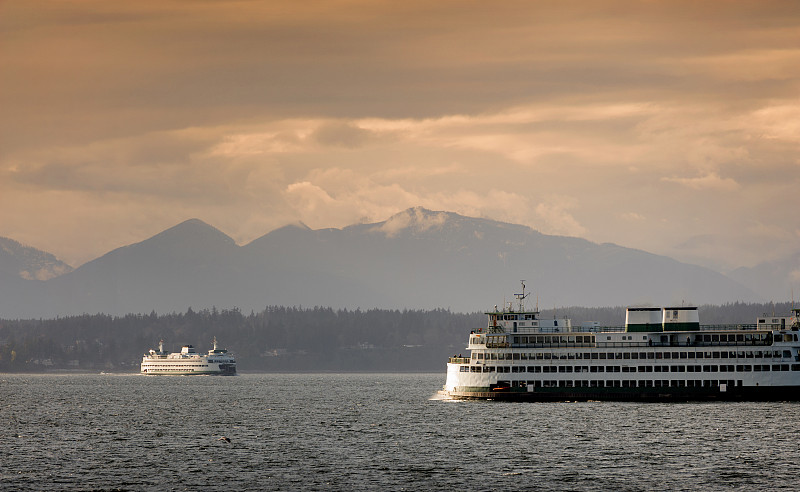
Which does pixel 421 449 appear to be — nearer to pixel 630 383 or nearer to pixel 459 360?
pixel 630 383

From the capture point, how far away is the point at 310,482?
8619 cm

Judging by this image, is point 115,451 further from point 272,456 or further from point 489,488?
point 489,488

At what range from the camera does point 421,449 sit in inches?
4195

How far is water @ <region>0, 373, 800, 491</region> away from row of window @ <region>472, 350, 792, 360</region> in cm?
643

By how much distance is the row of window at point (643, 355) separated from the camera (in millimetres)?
138000

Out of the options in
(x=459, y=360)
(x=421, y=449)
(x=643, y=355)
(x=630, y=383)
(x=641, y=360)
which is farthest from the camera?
(x=459, y=360)

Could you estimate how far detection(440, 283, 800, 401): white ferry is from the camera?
454 ft

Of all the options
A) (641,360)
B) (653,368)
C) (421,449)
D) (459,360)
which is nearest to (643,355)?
(641,360)

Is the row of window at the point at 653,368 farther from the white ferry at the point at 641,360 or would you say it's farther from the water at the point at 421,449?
the water at the point at 421,449

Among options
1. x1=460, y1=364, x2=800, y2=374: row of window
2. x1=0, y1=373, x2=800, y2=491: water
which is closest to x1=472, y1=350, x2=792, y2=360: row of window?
x1=460, y1=364, x2=800, y2=374: row of window

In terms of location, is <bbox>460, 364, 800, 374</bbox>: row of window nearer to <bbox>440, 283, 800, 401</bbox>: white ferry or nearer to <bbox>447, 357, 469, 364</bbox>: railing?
<bbox>440, 283, 800, 401</bbox>: white ferry

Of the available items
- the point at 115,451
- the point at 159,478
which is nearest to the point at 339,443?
the point at 115,451

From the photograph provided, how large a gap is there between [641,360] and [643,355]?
25.8 inches

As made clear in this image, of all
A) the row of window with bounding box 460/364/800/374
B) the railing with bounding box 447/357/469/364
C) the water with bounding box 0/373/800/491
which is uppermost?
the railing with bounding box 447/357/469/364
